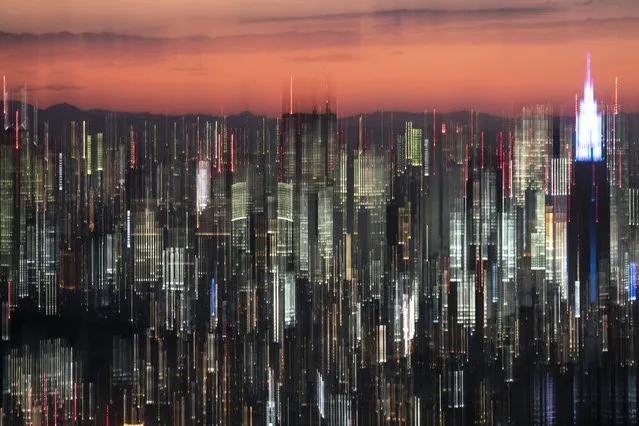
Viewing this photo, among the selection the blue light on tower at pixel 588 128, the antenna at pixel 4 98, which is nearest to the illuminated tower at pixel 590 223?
the blue light on tower at pixel 588 128

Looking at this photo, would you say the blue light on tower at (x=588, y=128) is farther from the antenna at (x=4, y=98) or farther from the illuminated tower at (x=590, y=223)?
the antenna at (x=4, y=98)

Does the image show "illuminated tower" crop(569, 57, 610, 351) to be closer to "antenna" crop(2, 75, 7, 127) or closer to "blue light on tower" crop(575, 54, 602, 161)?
"blue light on tower" crop(575, 54, 602, 161)

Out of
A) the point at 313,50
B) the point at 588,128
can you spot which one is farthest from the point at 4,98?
the point at 588,128

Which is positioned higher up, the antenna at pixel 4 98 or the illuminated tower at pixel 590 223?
the antenna at pixel 4 98

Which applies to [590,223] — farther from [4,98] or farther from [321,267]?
[4,98]

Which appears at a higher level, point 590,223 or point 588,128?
point 588,128

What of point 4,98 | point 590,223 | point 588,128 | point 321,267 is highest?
point 4,98
